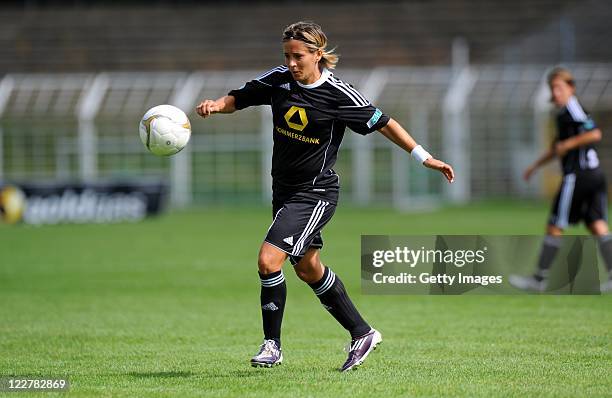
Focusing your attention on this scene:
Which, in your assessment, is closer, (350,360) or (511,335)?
(350,360)

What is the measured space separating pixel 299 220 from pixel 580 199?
551 centimetres

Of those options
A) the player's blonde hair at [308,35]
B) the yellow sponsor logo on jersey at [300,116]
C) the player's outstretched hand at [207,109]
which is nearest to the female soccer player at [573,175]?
the yellow sponsor logo on jersey at [300,116]

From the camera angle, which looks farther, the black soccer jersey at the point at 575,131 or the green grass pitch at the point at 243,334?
the black soccer jersey at the point at 575,131

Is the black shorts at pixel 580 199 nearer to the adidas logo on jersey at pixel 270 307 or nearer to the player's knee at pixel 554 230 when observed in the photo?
the player's knee at pixel 554 230

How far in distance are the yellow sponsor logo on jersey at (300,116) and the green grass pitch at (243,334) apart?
1.50 metres

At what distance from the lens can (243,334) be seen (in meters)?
8.52

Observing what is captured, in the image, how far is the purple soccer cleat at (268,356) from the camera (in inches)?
255

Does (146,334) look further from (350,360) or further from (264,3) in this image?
(264,3)

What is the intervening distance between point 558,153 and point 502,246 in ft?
10.9

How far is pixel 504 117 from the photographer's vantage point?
104ft

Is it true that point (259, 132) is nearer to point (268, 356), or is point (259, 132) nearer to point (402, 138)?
point (402, 138)

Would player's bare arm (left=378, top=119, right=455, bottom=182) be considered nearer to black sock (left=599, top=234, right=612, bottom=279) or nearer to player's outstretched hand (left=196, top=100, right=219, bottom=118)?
player's outstretched hand (left=196, top=100, right=219, bottom=118)

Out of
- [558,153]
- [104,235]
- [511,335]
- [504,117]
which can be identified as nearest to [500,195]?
[504,117]

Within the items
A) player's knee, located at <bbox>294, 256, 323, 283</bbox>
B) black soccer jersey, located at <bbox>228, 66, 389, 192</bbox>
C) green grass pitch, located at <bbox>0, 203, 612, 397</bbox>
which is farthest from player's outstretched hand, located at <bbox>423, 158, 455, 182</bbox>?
green grass pitch, located at <bbox>0, 203, 612, 397</bbox>
